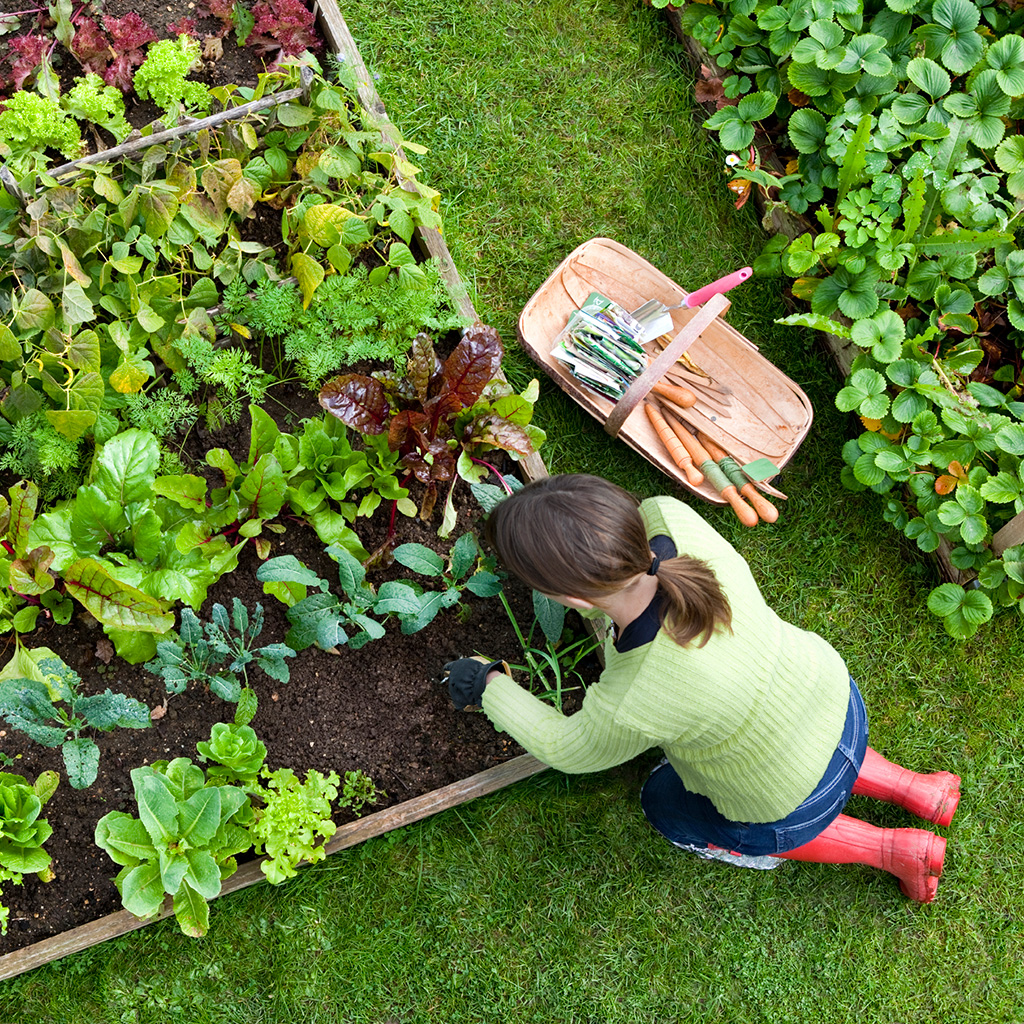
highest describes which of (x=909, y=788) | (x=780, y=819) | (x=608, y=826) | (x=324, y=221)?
(x=324, y=221)

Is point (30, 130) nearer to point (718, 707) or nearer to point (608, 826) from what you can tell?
point (718, 707)

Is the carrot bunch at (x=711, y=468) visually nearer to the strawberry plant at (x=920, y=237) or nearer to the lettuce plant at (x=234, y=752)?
the strawberry plant at (x=920, y=237)

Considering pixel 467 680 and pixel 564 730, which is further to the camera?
pixel 467 680

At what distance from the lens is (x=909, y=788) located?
284cm

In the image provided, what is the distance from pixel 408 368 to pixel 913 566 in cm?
182

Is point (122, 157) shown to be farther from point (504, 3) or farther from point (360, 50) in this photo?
point (504, 3)

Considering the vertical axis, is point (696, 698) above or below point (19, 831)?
above

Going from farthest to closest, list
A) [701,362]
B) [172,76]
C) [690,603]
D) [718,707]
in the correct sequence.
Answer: [701,362]
[172,76]
[718,707]
[690,603]

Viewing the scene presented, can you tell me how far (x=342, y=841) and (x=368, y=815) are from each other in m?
0.10

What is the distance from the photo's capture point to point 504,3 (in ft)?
10.9

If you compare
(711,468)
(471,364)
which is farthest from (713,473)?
(471,364)

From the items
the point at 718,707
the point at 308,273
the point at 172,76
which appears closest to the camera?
the point at 718,707

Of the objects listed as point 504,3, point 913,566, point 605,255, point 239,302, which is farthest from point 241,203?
point 913,566

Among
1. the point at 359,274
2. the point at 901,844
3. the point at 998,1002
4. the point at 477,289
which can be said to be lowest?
the point at 998,1002
